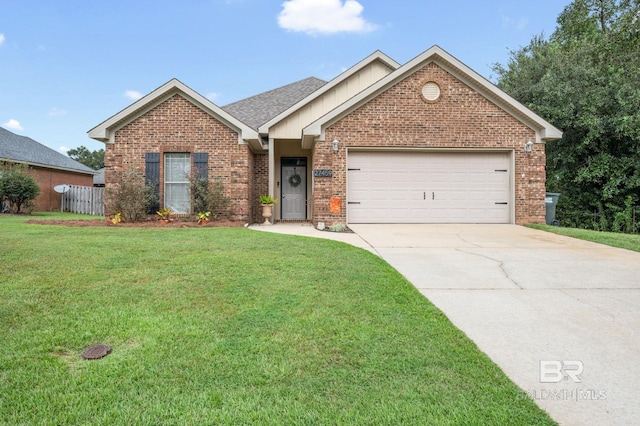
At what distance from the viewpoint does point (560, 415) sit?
185cm

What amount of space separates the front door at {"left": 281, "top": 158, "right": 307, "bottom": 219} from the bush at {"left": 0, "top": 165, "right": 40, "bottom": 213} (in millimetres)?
11167

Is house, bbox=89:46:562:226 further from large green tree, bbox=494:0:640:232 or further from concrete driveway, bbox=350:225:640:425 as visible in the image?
large green tree, bbox=494:0:640:232

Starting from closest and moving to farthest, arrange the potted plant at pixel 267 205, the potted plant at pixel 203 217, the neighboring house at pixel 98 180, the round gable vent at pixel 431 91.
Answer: the round gable vent at pixel 431 91
the potted plant at pixel 203 217
the potted plant at pixel 267 205
the neighboring house at pixel 98 180

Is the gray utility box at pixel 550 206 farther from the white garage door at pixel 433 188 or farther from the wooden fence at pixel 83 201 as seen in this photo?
the wooden fence at pixel 83 201

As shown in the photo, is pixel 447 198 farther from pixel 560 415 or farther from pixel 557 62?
pixel 557 62

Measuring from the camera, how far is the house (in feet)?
34.1

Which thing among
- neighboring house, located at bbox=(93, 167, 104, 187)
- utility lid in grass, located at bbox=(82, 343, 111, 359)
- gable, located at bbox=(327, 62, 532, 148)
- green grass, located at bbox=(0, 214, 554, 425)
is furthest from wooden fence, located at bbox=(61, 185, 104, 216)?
utility lid in grass, located at bbox=(82, 343, 111, 359)

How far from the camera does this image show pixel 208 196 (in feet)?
35.4

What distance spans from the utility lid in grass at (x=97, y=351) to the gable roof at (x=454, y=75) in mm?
8477

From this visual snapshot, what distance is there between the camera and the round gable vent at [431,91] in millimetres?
10461

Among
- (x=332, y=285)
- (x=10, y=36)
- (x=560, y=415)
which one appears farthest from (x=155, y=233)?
(x=10, y=36)

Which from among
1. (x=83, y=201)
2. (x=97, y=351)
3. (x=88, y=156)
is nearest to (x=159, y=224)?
(x=97, y=351)

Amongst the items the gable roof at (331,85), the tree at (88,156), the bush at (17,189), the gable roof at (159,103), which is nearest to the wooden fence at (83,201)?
the bush at (17,189)

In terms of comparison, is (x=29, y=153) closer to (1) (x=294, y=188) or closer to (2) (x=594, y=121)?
(1) (x=294, y=188)
